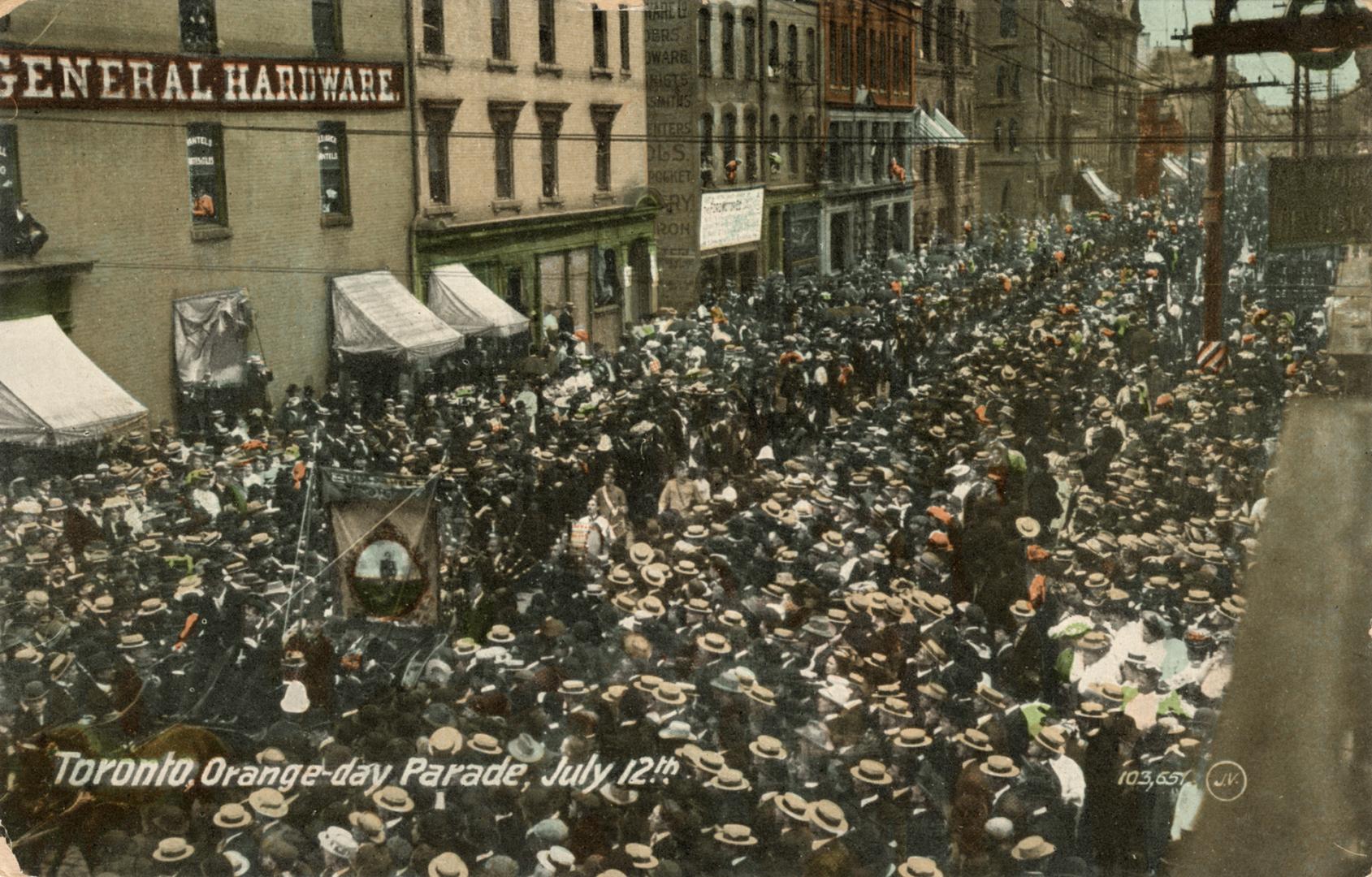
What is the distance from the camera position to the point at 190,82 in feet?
37.8

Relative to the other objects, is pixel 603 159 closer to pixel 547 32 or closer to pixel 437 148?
pixel 547 32

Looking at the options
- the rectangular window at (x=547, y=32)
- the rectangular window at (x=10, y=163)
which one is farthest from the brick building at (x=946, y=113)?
the rectangular window at (x=10, y=163)

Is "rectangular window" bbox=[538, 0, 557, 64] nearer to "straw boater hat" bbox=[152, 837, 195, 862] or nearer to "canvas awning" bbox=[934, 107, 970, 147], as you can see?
"canvas awning" bbox=[934, 107, 970, 147]

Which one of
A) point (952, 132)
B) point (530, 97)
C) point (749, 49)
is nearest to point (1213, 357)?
point (952, 132)

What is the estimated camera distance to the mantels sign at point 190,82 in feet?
35.2

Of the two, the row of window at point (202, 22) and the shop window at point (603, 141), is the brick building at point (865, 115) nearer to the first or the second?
the shop window at point (603, 141)

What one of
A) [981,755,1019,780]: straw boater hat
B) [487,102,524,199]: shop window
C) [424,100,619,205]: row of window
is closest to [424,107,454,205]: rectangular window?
[424,100,619,205]: row of window

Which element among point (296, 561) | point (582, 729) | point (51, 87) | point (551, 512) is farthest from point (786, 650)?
point (51, 87)

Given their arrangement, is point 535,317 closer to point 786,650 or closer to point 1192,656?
point 786,650

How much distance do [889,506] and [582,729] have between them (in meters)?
4.24

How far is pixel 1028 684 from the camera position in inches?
436

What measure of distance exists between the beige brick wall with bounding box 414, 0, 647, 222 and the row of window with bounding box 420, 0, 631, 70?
4 centimetres

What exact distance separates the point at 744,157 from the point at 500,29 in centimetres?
337

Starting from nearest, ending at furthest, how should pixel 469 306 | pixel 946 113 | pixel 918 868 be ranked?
1. pixel 918 868
2. pixel 469 306
3. pixel 946 113
